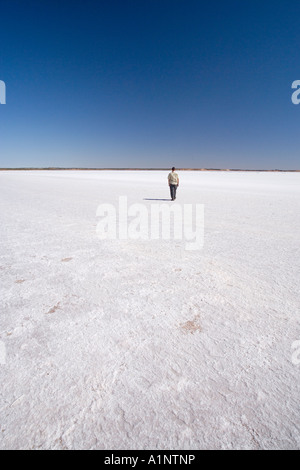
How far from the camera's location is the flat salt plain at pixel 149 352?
1406 millimetres

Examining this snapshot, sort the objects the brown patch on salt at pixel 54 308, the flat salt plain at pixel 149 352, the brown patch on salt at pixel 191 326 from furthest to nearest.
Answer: the brown patch on salt at pixel 54 308, the brown patch on salt at pixel 191 326, the flat salt plain at pixel 149 352

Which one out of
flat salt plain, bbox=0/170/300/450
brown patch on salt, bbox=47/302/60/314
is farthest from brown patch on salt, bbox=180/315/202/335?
brown patch on salt, bbox=47/302/60/314

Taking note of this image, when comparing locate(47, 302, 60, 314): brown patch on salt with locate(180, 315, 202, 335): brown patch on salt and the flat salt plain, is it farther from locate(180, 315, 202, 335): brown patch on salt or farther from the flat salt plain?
locate(180, 315, 202, 335): brown patch on salt

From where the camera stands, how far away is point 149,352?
6.44ft

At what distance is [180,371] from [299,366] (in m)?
0.93

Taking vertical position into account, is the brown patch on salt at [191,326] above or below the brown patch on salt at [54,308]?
below

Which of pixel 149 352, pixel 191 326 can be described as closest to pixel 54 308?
pixel 149 352

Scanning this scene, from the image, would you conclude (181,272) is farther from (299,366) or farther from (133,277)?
(299,366)

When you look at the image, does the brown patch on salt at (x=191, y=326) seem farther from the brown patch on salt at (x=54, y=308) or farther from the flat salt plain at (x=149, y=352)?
the brown patch on salt at (x=54, y=308)

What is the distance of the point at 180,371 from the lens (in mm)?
1782

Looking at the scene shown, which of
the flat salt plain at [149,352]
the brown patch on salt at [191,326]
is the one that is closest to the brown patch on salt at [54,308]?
the flat salt plain at [149,352]

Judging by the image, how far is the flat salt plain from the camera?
1406 mm
